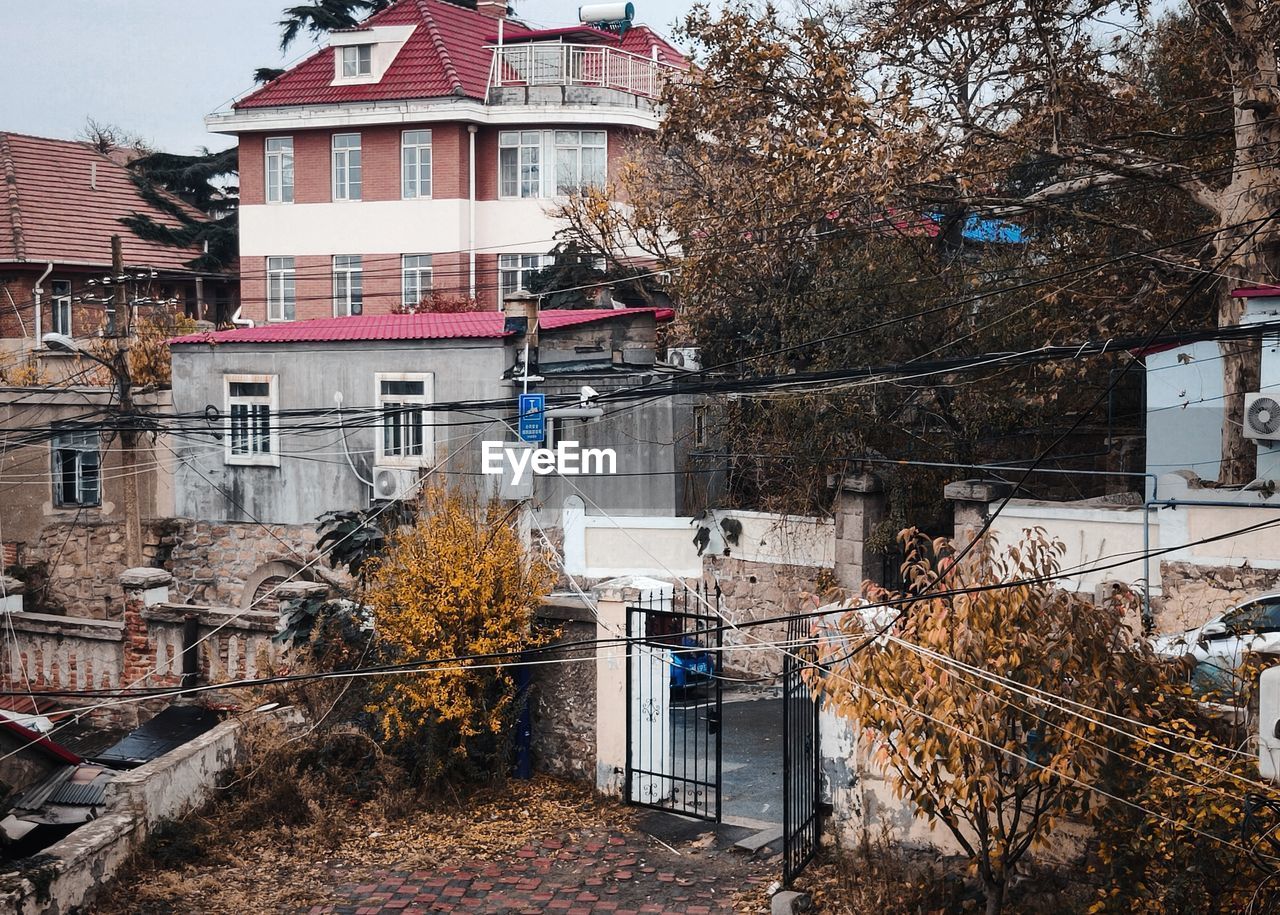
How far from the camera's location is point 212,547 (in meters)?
24.2

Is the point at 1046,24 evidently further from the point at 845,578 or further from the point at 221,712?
the point at 221,712

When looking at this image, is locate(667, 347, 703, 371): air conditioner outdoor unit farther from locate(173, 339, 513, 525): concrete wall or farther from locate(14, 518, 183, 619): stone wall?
locate(14, 518, 183, 619): stone wall

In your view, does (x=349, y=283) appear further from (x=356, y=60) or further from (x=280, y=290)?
(x=356, y=60)

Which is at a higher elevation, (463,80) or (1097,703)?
(463,80)

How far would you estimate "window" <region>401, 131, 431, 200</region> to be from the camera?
32.9 m

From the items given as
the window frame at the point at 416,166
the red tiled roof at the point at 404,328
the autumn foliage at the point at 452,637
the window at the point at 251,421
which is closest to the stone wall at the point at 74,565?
the window at the point at 251,421

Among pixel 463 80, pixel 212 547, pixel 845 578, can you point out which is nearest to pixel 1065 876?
pixel 845 578

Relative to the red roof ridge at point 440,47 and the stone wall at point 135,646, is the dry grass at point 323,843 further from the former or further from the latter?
the red roof ridge at point 440,47

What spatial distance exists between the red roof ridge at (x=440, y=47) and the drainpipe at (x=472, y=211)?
1.02 m

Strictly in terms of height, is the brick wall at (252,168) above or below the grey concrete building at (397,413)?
above

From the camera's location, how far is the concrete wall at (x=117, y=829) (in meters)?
9.88

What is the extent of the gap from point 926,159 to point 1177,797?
10.1m

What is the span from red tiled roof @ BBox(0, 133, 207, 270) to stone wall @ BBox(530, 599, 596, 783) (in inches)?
999

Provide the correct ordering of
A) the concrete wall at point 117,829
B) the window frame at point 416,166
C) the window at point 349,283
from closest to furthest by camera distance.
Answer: the concrete wall at point 117,829 → the window frame at point 416,166 → the window at point 349,283
